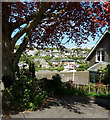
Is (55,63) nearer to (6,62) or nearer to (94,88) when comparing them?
(94,88)

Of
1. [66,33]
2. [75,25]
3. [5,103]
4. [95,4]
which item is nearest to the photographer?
[95,4]

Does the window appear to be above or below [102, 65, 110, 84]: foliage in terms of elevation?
above

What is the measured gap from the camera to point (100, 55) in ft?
52.6

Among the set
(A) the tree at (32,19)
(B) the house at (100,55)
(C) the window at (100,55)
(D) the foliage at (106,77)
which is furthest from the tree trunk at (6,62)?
(C) the window at (100,55)

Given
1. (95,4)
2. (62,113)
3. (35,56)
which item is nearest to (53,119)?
(62,113)

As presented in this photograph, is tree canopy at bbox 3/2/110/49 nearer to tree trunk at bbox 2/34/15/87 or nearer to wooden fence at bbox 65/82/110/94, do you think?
tree trunk at bbox 2/34/15/87

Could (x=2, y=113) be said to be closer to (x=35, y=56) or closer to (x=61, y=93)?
(x=61, y=93)

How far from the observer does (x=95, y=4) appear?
438cm

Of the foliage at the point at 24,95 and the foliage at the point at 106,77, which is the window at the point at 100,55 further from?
the foliage at the point at 24,95

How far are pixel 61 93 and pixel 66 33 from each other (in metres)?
4.41

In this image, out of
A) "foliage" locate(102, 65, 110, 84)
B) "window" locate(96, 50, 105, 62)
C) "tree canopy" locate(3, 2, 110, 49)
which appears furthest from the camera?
"window" locate(96, 50, 105, 62)

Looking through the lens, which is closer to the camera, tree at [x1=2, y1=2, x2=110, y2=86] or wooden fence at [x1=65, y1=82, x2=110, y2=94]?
tree at [x1=2, y1=2, x2=110, y2=86]

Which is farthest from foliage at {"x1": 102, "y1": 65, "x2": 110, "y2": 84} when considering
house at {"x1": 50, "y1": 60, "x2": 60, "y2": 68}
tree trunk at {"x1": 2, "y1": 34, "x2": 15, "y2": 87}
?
house at {"x1": 50, "y1": 60, "x2": 60, "y2": 68}

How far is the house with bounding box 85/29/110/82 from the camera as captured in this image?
1522cm
